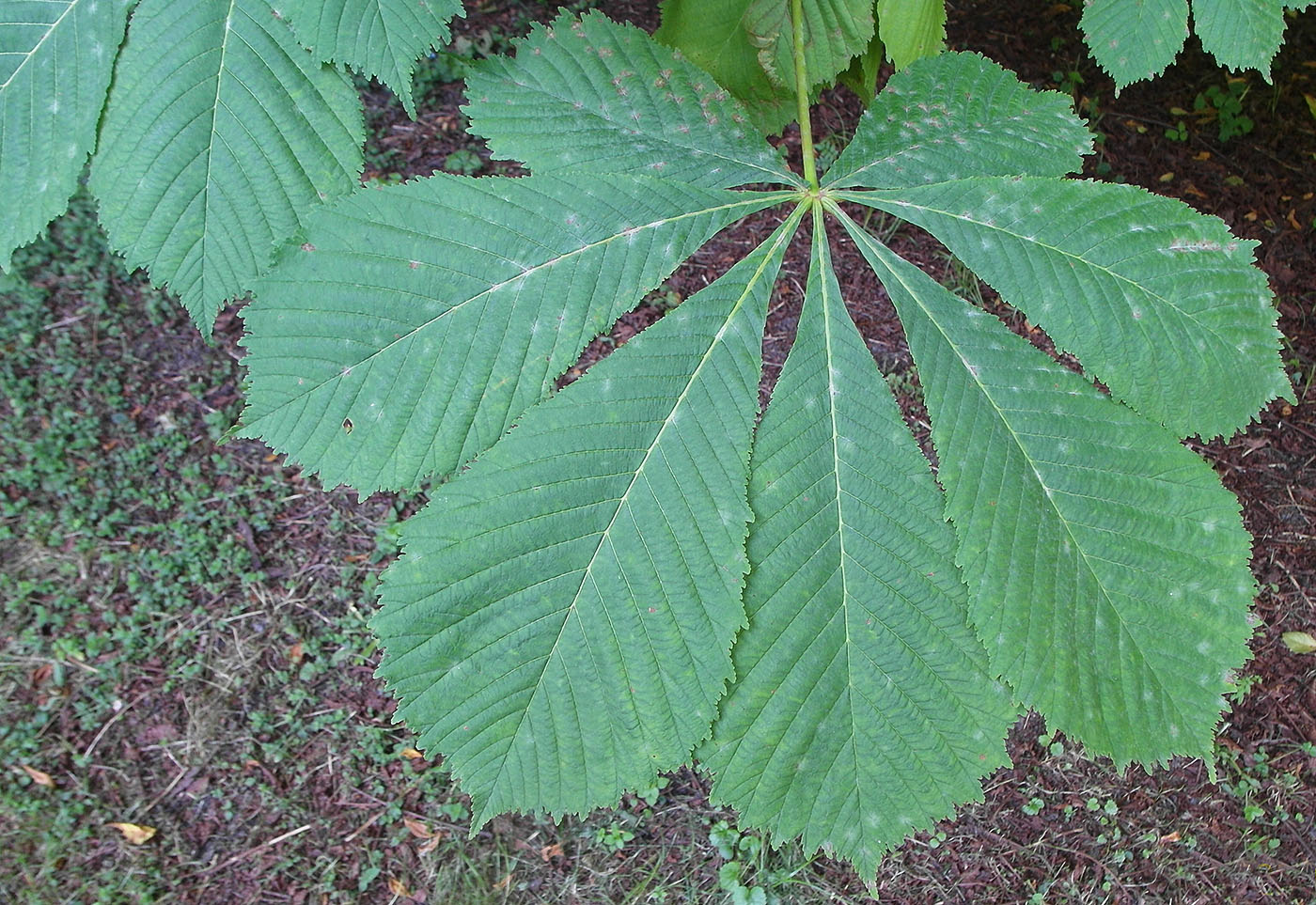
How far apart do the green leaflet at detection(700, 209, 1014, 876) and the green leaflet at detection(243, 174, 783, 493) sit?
0.32 m

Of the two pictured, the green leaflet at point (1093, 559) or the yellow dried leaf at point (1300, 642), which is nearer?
the green leaflet at point (1093, 559)

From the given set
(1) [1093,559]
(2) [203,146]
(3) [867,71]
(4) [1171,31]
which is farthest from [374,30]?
(4) [1171,31]

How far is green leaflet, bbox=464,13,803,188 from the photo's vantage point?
51.6 inches

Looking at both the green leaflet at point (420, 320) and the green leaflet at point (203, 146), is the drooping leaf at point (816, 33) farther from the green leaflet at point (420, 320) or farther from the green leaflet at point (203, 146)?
the green leaflet at point (203, 146)

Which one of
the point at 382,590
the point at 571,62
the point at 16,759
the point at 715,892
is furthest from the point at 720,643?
the point at 16,759

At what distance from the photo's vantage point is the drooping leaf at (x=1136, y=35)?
147 centimetres

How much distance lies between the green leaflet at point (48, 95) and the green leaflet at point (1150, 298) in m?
1.18

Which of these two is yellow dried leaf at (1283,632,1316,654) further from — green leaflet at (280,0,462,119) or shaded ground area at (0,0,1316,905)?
green leaflet at (280,0,462,119)

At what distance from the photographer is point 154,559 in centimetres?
301

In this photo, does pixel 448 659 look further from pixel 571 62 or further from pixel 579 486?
pixel 571 62

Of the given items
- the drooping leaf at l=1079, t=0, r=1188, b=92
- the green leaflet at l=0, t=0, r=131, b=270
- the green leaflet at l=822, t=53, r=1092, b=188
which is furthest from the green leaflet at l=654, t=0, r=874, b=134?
the green leaflet at l=0, t=0, r=131, b=270

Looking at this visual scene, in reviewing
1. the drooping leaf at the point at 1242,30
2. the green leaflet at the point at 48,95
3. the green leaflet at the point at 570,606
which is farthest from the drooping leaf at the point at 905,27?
the green leaflet at the point at 48,95

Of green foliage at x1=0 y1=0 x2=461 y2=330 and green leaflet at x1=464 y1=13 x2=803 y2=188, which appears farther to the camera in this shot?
green leaflet at x1=464 y1=13 x2=803 y2=188

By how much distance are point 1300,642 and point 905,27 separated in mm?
2700
